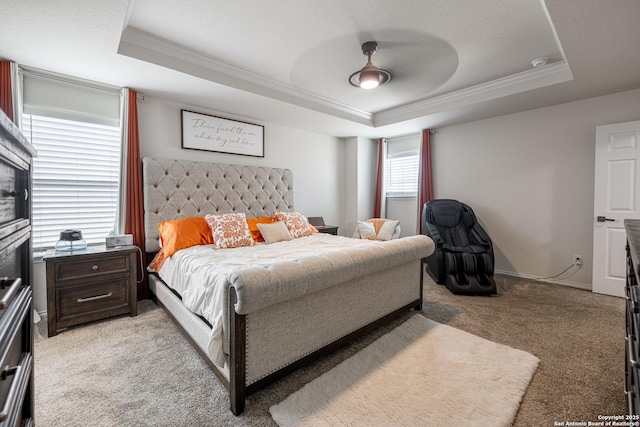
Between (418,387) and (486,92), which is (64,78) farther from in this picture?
(486,92)

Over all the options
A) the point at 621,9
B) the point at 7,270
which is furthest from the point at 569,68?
the point at 7,270

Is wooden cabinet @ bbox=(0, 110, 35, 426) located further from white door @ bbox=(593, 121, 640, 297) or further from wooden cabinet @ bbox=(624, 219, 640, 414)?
white door @ bbox=(593, 121, 640, 297)

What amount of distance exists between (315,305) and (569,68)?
321cm

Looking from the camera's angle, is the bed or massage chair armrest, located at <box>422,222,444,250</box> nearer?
the bed

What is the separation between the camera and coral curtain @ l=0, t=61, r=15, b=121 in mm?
2344

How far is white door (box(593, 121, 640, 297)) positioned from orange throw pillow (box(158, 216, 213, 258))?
4.48 m

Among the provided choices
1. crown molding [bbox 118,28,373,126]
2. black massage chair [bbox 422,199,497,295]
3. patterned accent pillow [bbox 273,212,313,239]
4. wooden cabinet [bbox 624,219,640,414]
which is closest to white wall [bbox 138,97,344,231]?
crown molding [bbox 118,28,373,126]

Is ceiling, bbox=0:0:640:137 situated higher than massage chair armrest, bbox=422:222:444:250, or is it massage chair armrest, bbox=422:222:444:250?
ceiling, bbox=0:0:640:137

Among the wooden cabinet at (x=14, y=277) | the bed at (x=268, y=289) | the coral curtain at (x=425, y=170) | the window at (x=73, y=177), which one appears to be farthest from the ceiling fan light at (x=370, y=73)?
the window at (x=73, y=177)

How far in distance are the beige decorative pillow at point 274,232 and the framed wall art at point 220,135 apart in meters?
1.26

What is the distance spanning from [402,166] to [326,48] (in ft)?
10.2

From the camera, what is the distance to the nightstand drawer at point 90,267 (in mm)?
2305

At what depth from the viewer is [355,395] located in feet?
5.18

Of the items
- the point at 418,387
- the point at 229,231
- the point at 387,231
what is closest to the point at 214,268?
the point at 229,231
